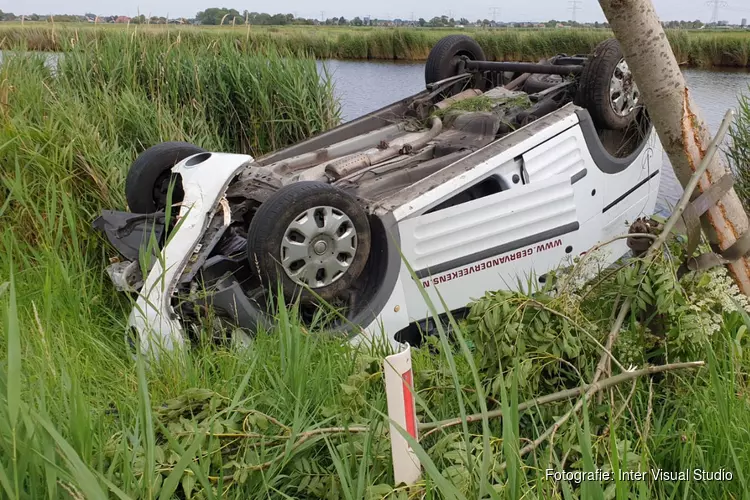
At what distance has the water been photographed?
7987 mm

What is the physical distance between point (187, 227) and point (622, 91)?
→ 285 cm

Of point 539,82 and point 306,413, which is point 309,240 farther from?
point 539,82

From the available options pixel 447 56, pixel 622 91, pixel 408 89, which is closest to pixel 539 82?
pixel 447 56

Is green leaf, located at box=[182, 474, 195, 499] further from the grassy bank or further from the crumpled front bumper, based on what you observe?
the grassy bank

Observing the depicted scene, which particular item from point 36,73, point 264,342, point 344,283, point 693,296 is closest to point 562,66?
point 344,283

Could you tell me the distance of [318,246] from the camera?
128 inches

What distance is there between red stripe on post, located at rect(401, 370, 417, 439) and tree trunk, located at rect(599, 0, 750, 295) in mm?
1843

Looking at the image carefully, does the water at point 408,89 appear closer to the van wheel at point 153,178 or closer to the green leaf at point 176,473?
the van wheel at point 153,178

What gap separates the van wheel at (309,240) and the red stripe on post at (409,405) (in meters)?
1.60

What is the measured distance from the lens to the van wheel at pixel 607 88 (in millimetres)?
4289

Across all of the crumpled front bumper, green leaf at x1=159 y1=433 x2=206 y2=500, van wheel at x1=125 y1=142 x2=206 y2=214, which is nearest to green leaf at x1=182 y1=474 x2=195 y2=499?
green leaf at x1=159 y1=433 x2=206 y2=500

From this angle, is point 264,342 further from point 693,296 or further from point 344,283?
point 693,296

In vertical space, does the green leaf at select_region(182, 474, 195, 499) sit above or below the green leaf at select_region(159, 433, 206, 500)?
below

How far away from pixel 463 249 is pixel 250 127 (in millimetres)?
3545
